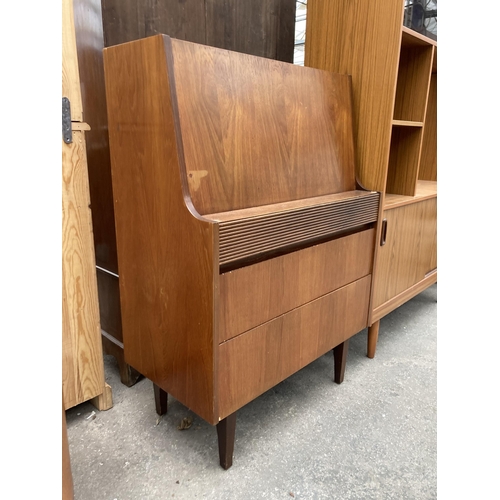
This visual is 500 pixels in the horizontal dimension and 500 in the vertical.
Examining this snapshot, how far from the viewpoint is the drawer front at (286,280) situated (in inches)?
47.4

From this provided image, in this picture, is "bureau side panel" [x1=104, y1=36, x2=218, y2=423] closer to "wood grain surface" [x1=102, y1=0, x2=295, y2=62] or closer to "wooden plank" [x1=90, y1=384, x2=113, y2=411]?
"wooden plank" [x1=90, y1=384, x2=113, y2=411]

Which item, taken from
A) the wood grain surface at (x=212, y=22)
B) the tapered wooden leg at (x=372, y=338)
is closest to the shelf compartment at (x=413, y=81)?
the wood grain surface at (x=212, y=22)

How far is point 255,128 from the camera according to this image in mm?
→ 1331

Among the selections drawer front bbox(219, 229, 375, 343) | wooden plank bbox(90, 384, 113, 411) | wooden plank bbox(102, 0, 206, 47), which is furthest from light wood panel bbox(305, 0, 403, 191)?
wooden plank bbox(90, 384, 113, 411)

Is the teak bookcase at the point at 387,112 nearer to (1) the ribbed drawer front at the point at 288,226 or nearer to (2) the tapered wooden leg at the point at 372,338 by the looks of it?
(2) the tapered wooden leg at the point at 372,338

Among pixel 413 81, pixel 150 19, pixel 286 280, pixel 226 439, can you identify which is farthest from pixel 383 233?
pixel 150 19

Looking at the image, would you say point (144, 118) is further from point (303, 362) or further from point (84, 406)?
point (84, 406)

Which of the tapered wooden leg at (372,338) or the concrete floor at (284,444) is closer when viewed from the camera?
the concrete floor at (284,444)

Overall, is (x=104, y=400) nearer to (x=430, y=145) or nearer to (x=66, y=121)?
(x=66, y=121)

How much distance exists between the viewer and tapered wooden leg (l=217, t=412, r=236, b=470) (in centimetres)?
134

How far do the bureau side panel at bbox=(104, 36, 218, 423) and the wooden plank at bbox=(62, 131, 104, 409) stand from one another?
0.40 feet

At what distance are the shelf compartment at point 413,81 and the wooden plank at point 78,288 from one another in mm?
1589

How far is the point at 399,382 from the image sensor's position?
1922 mm

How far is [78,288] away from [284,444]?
95cm
